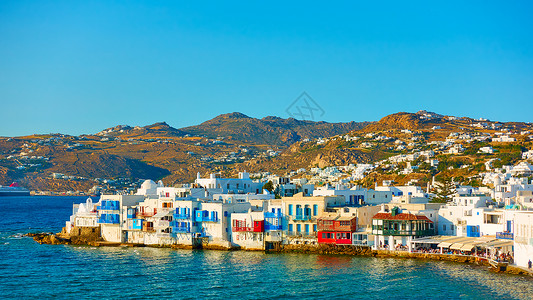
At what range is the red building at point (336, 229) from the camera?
60250 mm

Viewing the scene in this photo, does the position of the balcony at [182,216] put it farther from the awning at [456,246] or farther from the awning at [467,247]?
the awning at [467,247]

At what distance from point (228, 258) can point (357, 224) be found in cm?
1284

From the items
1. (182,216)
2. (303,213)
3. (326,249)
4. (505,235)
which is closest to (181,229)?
(182,216)

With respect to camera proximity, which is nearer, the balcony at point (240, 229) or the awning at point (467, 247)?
the awning at point (467, 247)

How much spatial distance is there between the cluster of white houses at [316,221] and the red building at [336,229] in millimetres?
94

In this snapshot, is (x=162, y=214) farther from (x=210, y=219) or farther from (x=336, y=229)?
(x=336, y=229)

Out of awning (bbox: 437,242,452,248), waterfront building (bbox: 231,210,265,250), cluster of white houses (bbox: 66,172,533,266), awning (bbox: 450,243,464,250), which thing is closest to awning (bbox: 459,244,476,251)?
cluster of white houses (bbox: 66,172,533,266)

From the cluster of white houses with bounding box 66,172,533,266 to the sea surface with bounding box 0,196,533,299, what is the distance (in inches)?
107

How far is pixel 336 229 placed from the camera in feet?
199

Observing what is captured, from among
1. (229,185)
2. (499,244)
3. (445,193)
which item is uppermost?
(229,185)

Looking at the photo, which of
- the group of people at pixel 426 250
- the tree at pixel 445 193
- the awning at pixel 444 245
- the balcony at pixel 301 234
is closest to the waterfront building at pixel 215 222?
the balcony at pixel 301 234

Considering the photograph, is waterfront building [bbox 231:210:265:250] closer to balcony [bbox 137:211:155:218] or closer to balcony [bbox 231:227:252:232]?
balcony [bbox 231:227:252:232]

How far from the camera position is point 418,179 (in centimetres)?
14125

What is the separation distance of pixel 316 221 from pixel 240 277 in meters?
15.7
